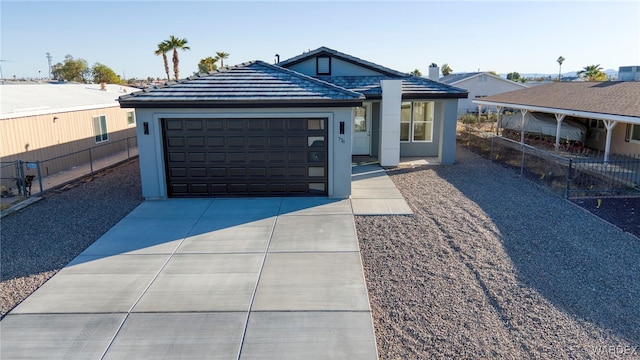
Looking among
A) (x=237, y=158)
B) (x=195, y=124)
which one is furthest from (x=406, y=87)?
(x=195, y=124)

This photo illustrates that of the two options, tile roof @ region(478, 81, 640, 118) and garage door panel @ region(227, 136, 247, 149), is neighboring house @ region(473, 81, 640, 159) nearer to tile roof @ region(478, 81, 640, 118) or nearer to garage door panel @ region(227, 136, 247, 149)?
tile roof @ region(478, 81, 640, 118)

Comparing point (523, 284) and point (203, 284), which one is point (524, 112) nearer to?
point (523, 284)

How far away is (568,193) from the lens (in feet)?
38.8

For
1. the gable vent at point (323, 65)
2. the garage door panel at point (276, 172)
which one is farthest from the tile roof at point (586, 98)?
the garage door panel at point (276, 172)

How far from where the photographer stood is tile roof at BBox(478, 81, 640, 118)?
1520cm

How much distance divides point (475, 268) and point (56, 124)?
15685mm

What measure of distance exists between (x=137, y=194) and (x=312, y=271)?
7414 millimetres

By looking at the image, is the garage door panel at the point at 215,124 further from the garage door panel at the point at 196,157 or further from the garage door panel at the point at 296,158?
the garage door panel at the point at 296,158

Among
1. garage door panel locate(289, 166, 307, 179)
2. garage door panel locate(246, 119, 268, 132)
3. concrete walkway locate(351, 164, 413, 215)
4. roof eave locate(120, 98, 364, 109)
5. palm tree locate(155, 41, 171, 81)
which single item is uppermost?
palm tree locate(155, 41, 171, 81)

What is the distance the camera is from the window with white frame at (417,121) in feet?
57.6

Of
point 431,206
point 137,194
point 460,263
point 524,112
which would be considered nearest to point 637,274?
point 460,263

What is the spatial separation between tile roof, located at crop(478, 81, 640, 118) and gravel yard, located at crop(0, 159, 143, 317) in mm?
15421

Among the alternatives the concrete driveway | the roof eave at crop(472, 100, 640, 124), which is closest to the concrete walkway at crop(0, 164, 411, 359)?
the concrete driveway

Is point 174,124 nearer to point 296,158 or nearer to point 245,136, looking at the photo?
point 245,136
